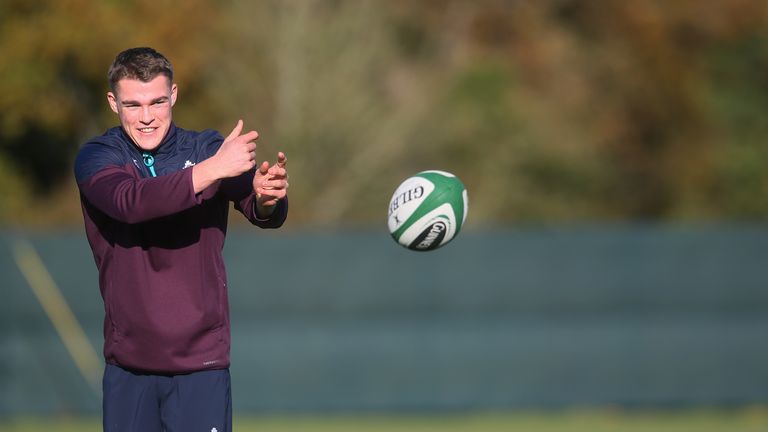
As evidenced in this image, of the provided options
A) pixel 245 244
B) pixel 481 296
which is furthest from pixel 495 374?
pixel 245 244

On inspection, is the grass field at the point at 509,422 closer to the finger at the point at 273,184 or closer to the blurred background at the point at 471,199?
the blurred background at the point at 471,199

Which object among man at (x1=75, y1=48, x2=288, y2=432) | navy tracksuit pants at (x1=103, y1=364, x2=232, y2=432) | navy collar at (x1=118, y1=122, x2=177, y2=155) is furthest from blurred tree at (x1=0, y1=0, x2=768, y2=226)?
Result: navy tracksuit pants at (x1=103, y1=364, x2=232, y2=432)

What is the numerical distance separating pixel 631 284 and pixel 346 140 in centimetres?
1058

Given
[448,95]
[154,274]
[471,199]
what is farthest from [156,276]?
[448,95]

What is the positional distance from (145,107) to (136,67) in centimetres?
17

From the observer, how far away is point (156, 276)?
5.07m

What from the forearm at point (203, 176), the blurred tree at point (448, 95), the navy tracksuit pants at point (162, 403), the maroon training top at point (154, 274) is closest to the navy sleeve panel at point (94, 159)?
the maroon training top at point (154, 274)

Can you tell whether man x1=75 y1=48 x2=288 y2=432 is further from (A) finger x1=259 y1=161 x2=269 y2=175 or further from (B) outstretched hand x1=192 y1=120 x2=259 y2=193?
(B) outstretched hand x1=192 y1=120 x2=259 y2=193

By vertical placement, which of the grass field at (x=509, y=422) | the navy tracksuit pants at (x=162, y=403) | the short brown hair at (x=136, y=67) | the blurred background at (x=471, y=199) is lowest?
the navy tracksuit pants at (x=162, y=403)

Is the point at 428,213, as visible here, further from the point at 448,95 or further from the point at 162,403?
the point at 448,95

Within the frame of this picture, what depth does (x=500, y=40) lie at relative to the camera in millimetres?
35406

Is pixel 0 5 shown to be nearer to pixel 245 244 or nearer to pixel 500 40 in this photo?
pixel 245 244

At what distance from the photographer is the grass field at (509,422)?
13469 mm

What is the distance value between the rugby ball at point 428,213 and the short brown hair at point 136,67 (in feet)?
6.11
